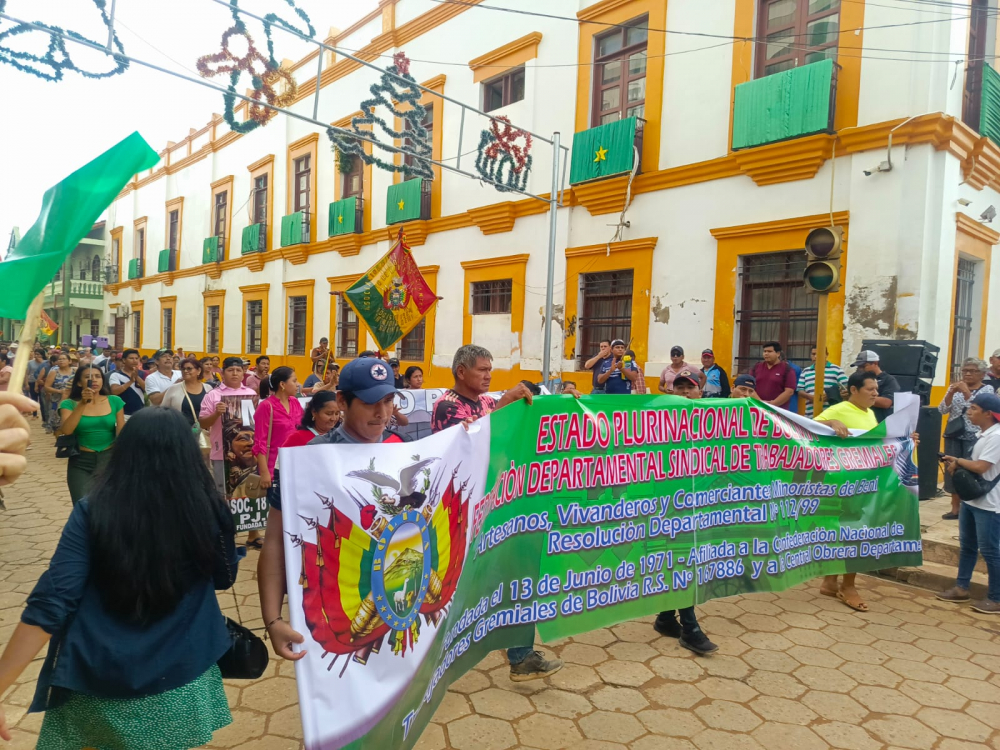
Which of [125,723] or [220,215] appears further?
[220,215]

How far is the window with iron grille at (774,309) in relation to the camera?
863cm

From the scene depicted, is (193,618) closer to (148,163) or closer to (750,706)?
(148,163)

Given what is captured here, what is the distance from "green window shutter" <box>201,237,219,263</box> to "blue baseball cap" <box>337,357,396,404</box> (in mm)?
21898

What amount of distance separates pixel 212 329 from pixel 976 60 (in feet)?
71.4

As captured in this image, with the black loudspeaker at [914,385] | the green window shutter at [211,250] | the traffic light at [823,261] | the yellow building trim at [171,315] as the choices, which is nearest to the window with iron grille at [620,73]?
the traffic light at [823,261]

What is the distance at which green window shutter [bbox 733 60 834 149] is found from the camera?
8062 millimetres

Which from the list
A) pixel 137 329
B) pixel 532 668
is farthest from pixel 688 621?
pixel 137 329

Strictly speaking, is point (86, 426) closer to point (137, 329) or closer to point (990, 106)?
point (990, 106)

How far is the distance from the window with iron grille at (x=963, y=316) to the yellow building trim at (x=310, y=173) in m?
14.3

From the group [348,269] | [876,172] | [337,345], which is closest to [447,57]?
[348,269]

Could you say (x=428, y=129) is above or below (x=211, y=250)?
above

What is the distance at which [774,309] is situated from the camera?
8.92 meters

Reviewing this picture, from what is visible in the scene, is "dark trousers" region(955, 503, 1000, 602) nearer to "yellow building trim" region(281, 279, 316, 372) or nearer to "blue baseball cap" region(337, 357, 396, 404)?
"blue baseball cap" region(337, 357, 396, 404)

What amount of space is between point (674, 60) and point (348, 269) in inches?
371
